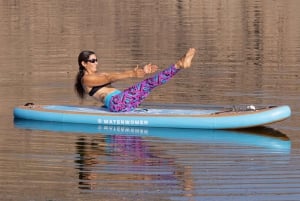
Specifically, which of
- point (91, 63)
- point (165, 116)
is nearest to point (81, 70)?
point (91, 63)

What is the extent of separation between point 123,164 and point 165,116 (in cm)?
339

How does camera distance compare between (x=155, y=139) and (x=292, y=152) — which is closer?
(x=292, y=152)

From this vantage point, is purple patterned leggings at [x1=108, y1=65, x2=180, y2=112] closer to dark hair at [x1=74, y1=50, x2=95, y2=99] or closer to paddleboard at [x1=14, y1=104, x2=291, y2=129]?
paddleboard at [x1=14, y1=104, x2=291, y2=129]

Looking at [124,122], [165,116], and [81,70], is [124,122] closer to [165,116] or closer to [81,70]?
[165,116]

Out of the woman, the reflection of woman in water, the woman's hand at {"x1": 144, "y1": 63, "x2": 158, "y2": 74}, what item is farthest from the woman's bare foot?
the reflection of woman in water

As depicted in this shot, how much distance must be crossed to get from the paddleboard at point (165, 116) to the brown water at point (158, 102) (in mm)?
225

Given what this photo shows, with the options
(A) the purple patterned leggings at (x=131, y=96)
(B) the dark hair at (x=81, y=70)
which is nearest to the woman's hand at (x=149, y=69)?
(A) the purple patterned leggings at (x=131, y=96)

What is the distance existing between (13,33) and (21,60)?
10.7m

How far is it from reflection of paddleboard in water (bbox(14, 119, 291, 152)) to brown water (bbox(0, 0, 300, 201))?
0.12 ft

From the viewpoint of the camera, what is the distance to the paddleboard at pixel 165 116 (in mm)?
17500

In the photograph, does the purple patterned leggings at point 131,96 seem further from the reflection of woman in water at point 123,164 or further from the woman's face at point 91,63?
the reflection of woman in water at point 123,164

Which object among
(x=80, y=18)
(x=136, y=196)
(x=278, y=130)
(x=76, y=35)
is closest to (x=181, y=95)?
(x=278, y=130)

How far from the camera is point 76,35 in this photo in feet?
125

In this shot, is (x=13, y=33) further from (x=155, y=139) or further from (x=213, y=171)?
(x=213, y=171)
